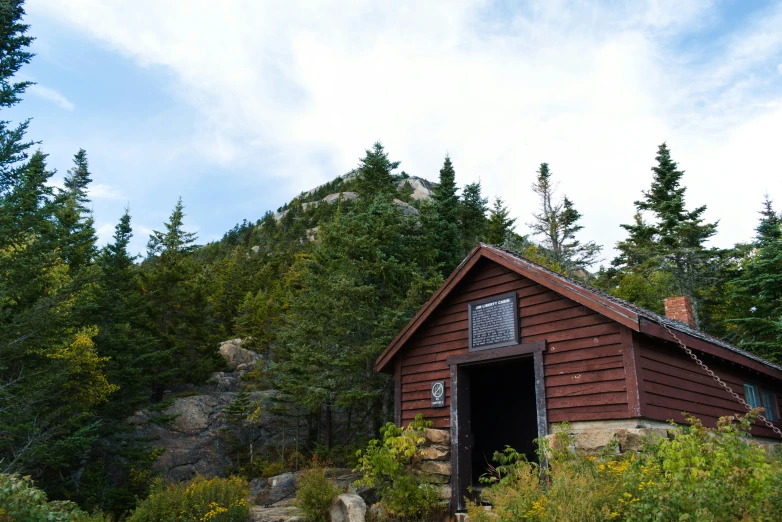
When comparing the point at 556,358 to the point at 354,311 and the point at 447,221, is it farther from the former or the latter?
the point at 447,221

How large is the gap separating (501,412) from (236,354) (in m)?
23.0

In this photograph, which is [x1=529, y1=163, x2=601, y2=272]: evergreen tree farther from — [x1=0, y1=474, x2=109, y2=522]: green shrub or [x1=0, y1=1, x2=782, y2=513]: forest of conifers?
[x1=0, y1=474, x2=109, y2=522]: green shrub

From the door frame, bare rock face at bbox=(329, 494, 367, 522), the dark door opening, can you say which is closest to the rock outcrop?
the dark door opening

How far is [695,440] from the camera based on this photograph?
21.5 ft

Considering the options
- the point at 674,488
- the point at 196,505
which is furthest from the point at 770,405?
the point at 196,505

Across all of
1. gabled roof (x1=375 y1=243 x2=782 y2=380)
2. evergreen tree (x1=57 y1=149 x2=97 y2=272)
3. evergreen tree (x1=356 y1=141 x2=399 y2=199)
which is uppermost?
evergreen tree (x1=356 y1=141 x2=399 y2=199)

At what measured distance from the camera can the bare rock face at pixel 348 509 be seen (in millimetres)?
11172

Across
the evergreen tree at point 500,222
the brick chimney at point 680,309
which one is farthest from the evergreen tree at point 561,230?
the brick chimney at point 680,309

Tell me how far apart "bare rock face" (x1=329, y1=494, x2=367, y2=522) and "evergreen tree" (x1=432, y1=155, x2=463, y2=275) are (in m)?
13.0

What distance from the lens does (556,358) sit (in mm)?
10711

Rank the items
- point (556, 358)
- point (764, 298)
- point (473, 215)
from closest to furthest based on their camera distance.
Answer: point (556, 358) → point (764, 298) → point (473, 215)

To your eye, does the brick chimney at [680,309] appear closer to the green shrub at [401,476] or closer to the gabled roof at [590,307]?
the gabled roof at [590,307]

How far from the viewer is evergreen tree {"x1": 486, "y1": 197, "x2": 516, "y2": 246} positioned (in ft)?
129

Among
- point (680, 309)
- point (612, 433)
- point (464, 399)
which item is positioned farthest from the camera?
point (680, 309)
